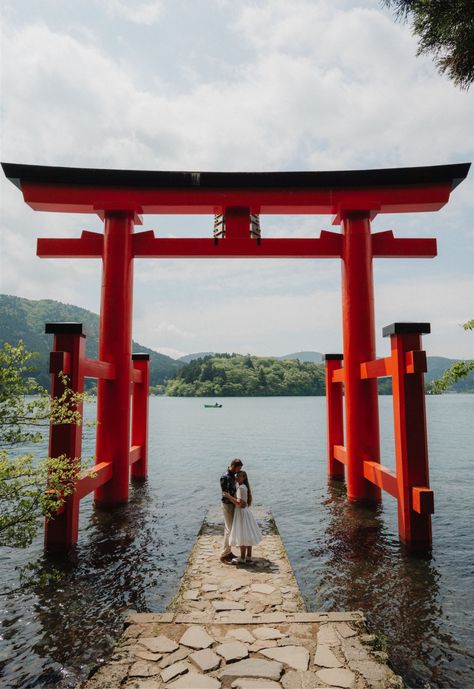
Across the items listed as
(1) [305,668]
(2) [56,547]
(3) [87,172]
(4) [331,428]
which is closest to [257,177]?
(3) [87,172]

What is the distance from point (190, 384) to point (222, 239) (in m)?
91.3

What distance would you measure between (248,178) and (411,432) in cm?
625

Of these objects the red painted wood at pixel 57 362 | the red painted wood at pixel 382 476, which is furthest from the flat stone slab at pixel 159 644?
the red painted wood at pixel 382 476

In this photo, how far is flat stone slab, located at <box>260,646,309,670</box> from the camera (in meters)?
3.89

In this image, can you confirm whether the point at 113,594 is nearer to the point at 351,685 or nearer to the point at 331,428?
the point at 351,685

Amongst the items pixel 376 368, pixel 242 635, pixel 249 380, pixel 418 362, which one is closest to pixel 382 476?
pixel 376 368

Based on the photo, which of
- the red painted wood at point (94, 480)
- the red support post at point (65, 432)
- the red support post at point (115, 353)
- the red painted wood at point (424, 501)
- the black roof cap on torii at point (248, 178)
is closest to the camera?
the red painted wood at point (424, 501)

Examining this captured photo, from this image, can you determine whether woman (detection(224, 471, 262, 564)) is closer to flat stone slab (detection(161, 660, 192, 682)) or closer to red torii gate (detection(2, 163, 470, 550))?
flat stone slab (detection(161, 660, 192, 682))

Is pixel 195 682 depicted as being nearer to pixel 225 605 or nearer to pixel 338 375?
pixel 225 605

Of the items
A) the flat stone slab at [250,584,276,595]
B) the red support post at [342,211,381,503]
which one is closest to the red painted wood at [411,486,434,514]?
the flat stone slab at [250,584,276,595]

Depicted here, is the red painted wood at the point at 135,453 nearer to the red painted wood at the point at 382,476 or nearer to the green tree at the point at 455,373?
the red painted wood at the point at 382,476

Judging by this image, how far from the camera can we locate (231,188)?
32.3 ft

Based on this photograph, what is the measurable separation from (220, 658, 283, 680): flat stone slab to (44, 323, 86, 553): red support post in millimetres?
4176

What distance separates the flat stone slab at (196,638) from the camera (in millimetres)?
4254
